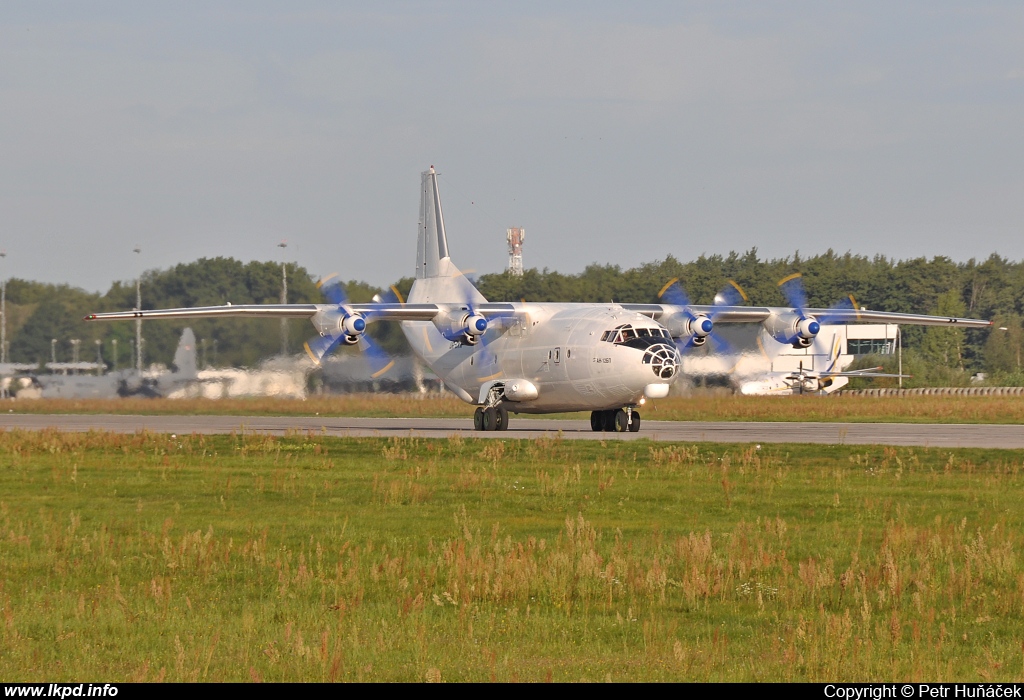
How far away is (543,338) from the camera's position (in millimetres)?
38250

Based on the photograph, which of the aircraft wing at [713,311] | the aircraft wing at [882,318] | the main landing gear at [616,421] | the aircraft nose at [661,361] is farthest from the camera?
the aircraft wing at [882,318]

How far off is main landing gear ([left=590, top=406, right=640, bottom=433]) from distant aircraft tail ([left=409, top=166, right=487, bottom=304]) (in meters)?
7.92

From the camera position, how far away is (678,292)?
4378 cm

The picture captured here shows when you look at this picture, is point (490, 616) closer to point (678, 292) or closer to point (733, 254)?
point (678, 292)

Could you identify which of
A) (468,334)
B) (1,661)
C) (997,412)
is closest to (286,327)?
(468,334)

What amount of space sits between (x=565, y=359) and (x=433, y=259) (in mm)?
12782

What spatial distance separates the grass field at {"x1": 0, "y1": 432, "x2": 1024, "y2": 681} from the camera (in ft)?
29.4

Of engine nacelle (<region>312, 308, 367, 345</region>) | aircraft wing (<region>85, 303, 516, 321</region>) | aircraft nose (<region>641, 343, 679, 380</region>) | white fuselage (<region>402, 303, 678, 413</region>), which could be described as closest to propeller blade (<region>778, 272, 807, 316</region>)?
white fuselage (<region>402, 303, 678, 413</region>)

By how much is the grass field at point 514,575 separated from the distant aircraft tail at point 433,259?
23170 millimetres

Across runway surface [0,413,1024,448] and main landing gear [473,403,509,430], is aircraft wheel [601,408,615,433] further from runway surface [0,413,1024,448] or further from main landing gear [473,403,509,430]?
main landing gear [473,403,509,430]

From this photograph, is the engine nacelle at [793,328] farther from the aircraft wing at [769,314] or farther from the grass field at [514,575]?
the grass field at [514,575]

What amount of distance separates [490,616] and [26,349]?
5317cm

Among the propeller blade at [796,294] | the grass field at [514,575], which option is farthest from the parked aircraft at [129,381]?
the grass field at [514,575]

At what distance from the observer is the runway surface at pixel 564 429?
32.7 metres
